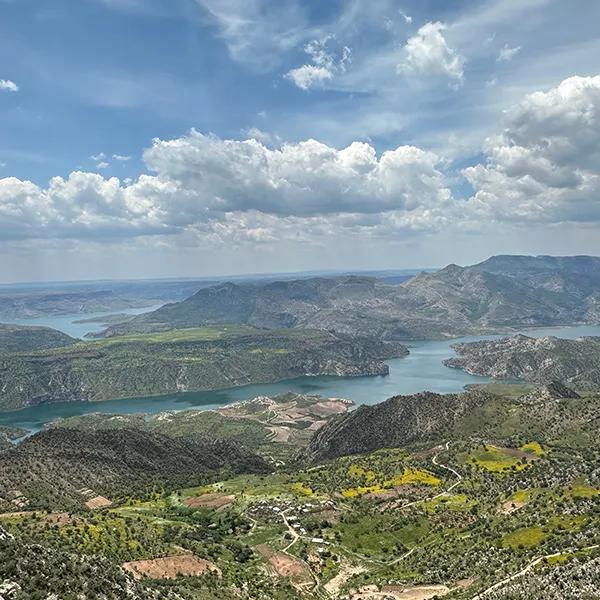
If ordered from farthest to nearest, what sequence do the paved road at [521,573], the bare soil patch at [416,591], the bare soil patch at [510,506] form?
1. the bare soil patch at [510,506]
2. the bare soil patch at [416,591]
3. the paved road at [521,573]

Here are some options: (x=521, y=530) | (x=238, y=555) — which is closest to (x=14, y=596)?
(x=238, y=555)

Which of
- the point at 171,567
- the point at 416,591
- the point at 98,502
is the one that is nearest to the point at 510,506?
the point at 416,591

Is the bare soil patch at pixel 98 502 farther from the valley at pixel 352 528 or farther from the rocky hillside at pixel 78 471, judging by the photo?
the valley at pixel 352 528

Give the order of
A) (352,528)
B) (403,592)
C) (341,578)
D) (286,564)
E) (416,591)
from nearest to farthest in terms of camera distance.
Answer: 1. (416,591)
2. (403,592)
3. (341,578)
4. (286,564)
5. (352,528)

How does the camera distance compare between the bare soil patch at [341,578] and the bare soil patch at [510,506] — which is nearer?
the bare soil patch at [341,578]

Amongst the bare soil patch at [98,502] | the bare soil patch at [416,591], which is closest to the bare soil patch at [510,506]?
the bare soil patch at [416,591]

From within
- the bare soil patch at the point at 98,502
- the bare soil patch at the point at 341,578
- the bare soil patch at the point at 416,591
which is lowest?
the bare soil patch at the point at 98,502

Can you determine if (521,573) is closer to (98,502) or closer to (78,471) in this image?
(98,502)

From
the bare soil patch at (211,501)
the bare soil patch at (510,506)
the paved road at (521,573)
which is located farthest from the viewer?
the bare soil patch at (211,501)
